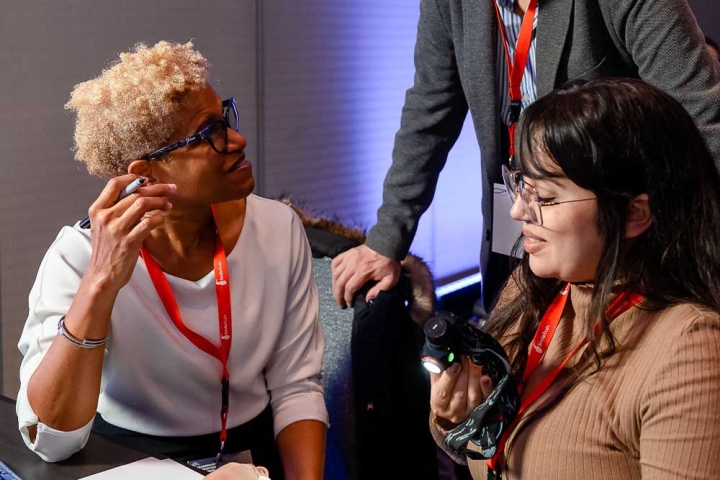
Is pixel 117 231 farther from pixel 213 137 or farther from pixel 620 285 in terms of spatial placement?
pixel 620 285

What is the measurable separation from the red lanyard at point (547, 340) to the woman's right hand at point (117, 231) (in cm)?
73

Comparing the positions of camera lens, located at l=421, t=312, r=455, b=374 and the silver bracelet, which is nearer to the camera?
camera lens, located at l=421, t=312, r=455, b=374

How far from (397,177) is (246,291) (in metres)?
0.63

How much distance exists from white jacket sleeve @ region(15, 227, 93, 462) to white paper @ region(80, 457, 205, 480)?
0.10 meters

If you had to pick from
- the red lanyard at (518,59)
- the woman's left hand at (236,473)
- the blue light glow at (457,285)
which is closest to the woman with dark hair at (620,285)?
the woman's left hand at (236,473)

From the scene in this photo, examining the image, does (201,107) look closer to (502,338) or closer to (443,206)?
(502,338)

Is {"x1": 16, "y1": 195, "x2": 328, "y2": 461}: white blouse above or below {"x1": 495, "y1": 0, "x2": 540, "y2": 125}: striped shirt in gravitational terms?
below

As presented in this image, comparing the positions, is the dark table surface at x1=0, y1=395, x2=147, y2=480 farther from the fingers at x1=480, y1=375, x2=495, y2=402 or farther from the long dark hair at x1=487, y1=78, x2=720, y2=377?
the long dark hair at x1=487, y1=78, x2=720, y2=377

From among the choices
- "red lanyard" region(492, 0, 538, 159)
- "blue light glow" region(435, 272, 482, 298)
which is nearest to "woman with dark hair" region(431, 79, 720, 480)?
"red lanyard" region(492, 0, 538, 159)

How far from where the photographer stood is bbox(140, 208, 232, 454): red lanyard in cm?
179

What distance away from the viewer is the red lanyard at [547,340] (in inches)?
56.1

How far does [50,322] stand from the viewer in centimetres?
169

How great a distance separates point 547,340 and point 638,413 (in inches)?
10.3

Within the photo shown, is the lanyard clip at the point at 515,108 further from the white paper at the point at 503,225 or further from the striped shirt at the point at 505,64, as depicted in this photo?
the white paper at the point at 503,225
